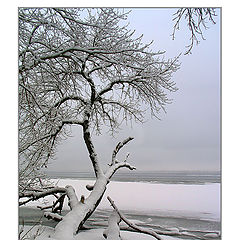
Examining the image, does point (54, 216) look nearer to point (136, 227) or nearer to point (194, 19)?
point (136, 227)

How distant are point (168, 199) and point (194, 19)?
5.16 ft

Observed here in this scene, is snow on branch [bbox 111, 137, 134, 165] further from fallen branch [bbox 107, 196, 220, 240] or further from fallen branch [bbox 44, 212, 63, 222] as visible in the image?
fallen branch [bbox 44, 212, 63, 222]

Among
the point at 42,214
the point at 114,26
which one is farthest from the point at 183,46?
the point at 42,214

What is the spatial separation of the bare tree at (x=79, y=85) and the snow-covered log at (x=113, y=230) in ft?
0.69

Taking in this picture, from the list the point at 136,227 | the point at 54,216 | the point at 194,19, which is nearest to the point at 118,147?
the point at 136,227

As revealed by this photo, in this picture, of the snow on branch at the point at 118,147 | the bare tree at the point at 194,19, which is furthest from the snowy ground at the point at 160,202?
the bare tree at the point at 194,19

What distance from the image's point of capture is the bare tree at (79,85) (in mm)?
2529

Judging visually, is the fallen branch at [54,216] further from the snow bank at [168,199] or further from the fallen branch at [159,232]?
the fallen branch at [159,232]

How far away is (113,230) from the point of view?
2611 millimetres

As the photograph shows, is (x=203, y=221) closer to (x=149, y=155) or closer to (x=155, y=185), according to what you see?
(x=155, y=185)

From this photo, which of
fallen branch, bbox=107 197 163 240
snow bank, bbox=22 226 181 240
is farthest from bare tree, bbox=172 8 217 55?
snow bank, bbox=22 226 181 240

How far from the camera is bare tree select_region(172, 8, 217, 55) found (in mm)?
2627

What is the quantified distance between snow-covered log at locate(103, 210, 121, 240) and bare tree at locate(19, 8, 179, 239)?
21 centimetres
